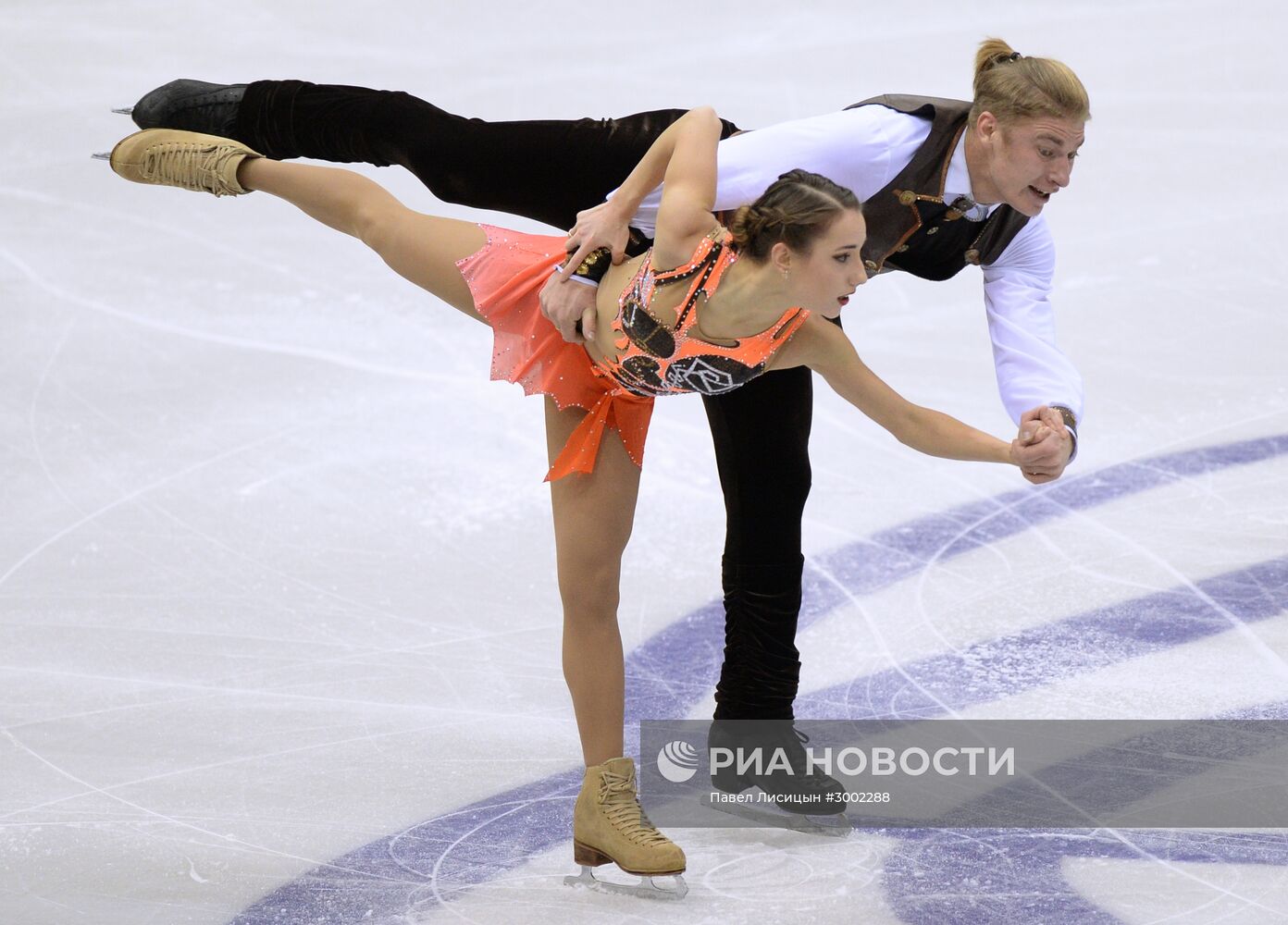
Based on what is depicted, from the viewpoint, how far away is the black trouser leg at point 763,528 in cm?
300

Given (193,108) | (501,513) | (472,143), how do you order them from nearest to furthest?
1. (472,143)
2. (193,108)
3. (501,513)

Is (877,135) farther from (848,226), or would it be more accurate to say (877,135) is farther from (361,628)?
(361,628)

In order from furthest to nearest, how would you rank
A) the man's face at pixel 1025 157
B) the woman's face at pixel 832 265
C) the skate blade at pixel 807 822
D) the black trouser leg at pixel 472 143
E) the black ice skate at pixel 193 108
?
the black ice skate at pixel 193 108 < the black trouser leg at pixel 472 143 < the skate blade at pixel 807 822 < the man's face at pixel 1025 157 < the woman's face at pixel 832 265

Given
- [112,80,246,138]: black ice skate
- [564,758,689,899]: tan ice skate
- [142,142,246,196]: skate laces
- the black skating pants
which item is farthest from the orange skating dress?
[112,80,246,138]: black ice skate

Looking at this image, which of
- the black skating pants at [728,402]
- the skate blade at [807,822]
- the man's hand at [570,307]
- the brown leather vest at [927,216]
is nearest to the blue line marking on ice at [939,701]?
the skate blade at [807,822]

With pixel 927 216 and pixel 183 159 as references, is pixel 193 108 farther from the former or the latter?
pixel 927 216

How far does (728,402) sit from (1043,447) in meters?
0.68

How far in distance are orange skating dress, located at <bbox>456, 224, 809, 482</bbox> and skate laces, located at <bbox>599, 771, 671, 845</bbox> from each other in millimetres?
552

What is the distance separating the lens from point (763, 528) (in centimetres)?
304

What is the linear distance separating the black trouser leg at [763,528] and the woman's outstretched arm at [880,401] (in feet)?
1.09

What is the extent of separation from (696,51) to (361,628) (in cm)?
Answer: 328

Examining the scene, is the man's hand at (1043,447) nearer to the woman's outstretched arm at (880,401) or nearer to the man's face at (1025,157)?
the woman's outstretched arm at (880,401)

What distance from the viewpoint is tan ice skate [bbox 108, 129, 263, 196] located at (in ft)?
10.4

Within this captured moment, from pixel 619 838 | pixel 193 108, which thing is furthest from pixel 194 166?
pixel 619 838
